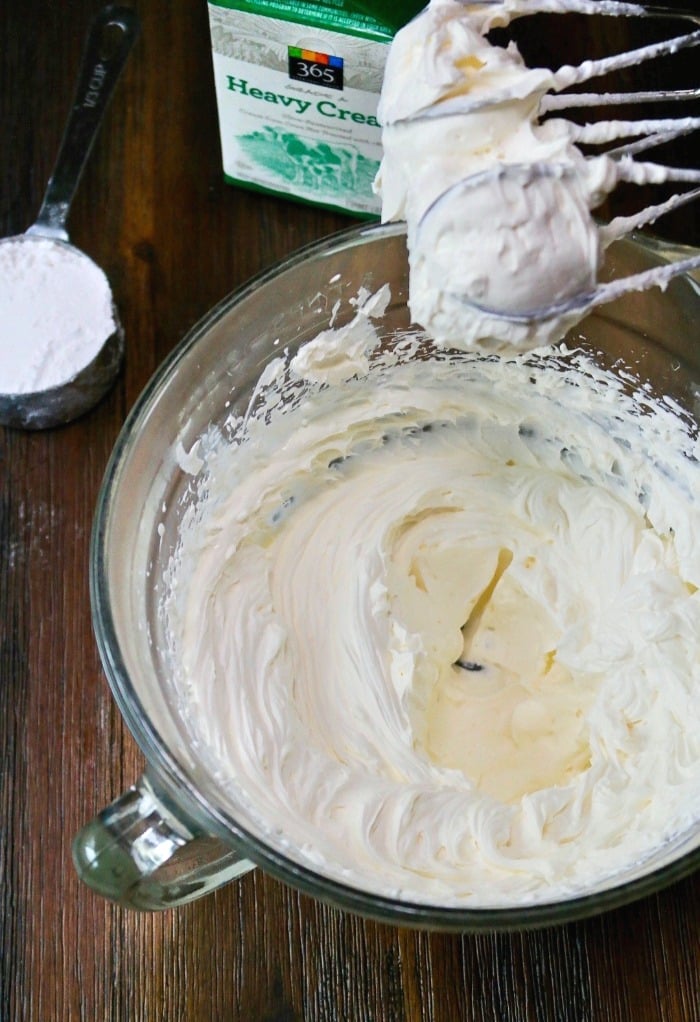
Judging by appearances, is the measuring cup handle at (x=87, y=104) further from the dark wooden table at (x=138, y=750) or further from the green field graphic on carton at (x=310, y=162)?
the green field graphic on carton at (x=310, y=162)

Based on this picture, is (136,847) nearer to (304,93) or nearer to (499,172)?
(499,172)

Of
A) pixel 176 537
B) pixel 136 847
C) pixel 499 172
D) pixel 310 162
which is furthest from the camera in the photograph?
pixel 310 162

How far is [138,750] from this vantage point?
110cm

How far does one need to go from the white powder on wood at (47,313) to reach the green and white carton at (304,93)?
0.74 feet

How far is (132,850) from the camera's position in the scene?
841 millimetres

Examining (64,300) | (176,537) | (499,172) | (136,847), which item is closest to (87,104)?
(64,300)

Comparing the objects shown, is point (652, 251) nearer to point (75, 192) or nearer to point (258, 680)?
point (258, 680)

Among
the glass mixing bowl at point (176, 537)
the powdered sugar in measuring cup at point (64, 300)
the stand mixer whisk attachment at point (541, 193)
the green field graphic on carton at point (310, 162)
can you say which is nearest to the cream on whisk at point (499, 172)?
the stand mixer whisk attachment at point (541, 193)

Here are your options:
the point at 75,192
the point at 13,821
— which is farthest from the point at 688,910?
the point at 75,192

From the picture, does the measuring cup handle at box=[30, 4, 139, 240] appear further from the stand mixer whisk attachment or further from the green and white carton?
the stand mixer whisk attachment

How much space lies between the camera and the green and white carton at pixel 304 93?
0.98 meters

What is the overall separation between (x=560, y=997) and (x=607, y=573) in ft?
1.40

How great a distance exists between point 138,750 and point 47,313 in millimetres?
502

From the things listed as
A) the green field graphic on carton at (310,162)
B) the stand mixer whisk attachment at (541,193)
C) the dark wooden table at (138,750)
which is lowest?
the dark wooden table at (138,750)
